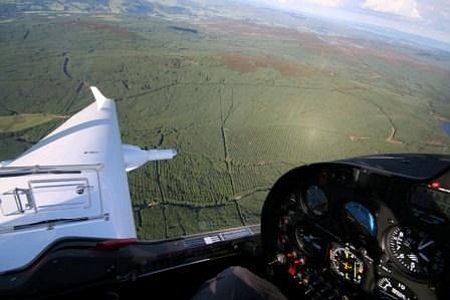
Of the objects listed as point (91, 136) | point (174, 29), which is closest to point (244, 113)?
point (91, 136)

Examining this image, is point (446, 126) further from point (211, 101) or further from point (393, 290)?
point (393, 290)

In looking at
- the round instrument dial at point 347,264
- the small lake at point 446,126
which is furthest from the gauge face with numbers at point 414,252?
the small lake at point 446,126

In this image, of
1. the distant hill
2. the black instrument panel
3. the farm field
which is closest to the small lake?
the farm field

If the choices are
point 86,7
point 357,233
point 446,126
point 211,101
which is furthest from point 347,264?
point 86,7

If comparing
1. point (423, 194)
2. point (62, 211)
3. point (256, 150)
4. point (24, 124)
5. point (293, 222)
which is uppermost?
point (423, 194)

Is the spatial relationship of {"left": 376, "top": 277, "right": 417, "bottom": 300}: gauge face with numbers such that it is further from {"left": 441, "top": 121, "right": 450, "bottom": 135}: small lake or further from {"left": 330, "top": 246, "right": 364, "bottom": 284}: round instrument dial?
{"left": 441, "top": 121, "right": 450, "bottom": 135}: small lake

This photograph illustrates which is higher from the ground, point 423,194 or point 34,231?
point 423,194

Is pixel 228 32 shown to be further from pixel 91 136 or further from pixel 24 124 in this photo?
pixel 91 136
